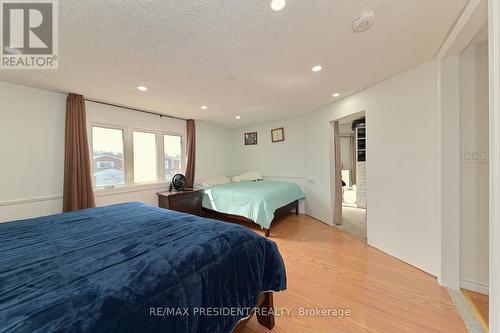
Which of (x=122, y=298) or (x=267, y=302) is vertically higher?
(x=122, y=298)

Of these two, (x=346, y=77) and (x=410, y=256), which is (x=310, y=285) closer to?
(x=410, y=256)

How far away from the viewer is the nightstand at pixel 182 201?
11.3 ft

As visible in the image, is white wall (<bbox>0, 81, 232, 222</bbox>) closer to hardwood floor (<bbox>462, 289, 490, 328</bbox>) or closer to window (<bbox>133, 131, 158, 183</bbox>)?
window (<bbox>133, 131, 158, 183</bbox>)

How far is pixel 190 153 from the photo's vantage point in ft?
13.7

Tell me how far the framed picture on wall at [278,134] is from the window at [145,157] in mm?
2711

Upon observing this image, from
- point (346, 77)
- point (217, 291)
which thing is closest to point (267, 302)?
point (217, 291)

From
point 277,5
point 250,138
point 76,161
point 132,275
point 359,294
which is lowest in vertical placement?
point 359,294

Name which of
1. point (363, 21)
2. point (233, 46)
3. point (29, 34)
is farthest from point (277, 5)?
point (29, 34)

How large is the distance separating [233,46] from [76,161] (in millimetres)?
2665

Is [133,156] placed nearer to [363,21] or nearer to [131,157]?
[131,157]

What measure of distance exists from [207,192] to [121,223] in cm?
233

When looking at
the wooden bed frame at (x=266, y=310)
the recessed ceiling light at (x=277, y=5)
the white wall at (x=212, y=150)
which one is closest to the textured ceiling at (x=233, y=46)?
the recessed ceiling light at (x=277, y=5)

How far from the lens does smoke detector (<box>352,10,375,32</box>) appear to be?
1.28m

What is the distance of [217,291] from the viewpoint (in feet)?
3.39
